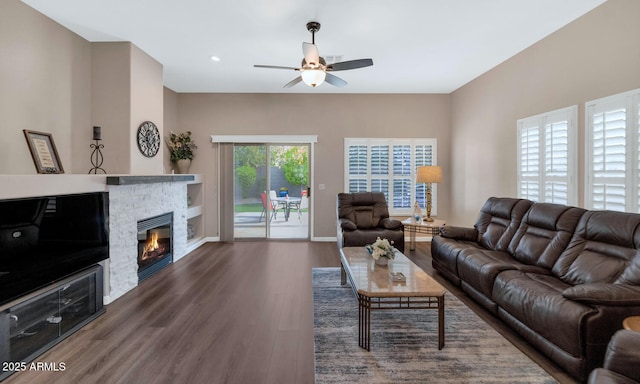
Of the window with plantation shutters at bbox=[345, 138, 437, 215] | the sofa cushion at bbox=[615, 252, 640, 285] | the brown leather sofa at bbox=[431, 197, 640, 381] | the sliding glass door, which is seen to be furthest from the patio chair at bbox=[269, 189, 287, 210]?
the sofa cushion at bbox=[615, 252, 640, 285]

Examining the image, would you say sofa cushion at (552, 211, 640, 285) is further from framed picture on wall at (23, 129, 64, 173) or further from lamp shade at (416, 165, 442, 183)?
framed picture on wall at (23, 129, 64, 173)

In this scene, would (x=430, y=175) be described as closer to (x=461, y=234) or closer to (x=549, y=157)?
(x=461, y=234)

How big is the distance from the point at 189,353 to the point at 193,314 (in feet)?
2.29

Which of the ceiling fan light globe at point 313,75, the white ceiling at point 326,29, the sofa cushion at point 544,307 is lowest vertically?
the sofa cushion at point 544,307

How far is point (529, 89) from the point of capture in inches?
155

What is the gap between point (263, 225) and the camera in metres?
6.28

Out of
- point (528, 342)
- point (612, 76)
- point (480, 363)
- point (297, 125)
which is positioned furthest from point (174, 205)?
point (612, 76)

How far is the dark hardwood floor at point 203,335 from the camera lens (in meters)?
2.06

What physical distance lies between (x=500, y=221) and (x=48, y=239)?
4854mm

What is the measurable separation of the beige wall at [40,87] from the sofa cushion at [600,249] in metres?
5.31

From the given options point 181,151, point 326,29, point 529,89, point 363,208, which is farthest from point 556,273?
point 181,151

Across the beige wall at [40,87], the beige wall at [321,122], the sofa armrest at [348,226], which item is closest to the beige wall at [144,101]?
the beige wall at [40,87]

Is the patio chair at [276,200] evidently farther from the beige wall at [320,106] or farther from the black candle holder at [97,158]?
the black candle holder at [97,158]

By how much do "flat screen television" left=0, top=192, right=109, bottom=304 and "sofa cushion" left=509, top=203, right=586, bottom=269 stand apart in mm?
4577
